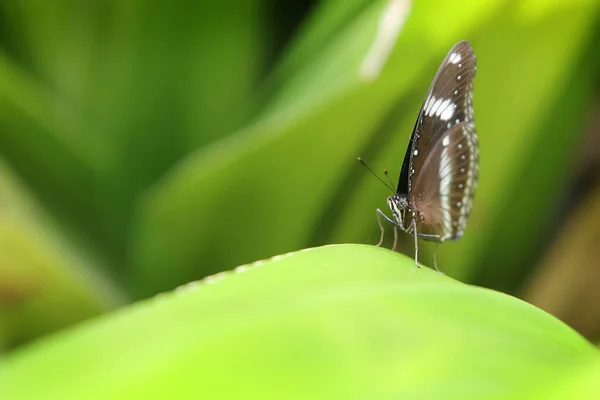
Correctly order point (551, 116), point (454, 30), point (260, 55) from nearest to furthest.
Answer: point (454, 30)
point (551, 116)
point (260, 55)

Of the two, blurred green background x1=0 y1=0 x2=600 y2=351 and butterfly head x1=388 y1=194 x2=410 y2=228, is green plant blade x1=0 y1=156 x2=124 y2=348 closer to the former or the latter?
blurred green background x1=0 y1=0 x2=600 y2=351

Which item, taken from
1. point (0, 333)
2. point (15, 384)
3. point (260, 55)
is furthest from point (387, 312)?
point (260, 55)

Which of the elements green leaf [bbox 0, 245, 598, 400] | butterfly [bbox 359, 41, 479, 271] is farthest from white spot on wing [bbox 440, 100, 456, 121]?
green leaf [bbox 0, 245, 598, 400]

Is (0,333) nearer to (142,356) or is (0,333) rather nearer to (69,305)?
(69,305)

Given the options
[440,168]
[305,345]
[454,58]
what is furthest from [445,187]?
[305,345]

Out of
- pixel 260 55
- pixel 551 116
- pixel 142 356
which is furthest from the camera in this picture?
pixel 260 55

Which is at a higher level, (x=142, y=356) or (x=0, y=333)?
(x=142, y=356)

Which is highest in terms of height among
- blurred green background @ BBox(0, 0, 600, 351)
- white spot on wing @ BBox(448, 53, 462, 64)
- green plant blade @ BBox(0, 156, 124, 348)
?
white spot on wing @ BBox(448, 53, 462, 64)

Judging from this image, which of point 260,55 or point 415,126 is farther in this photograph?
point 260,55
